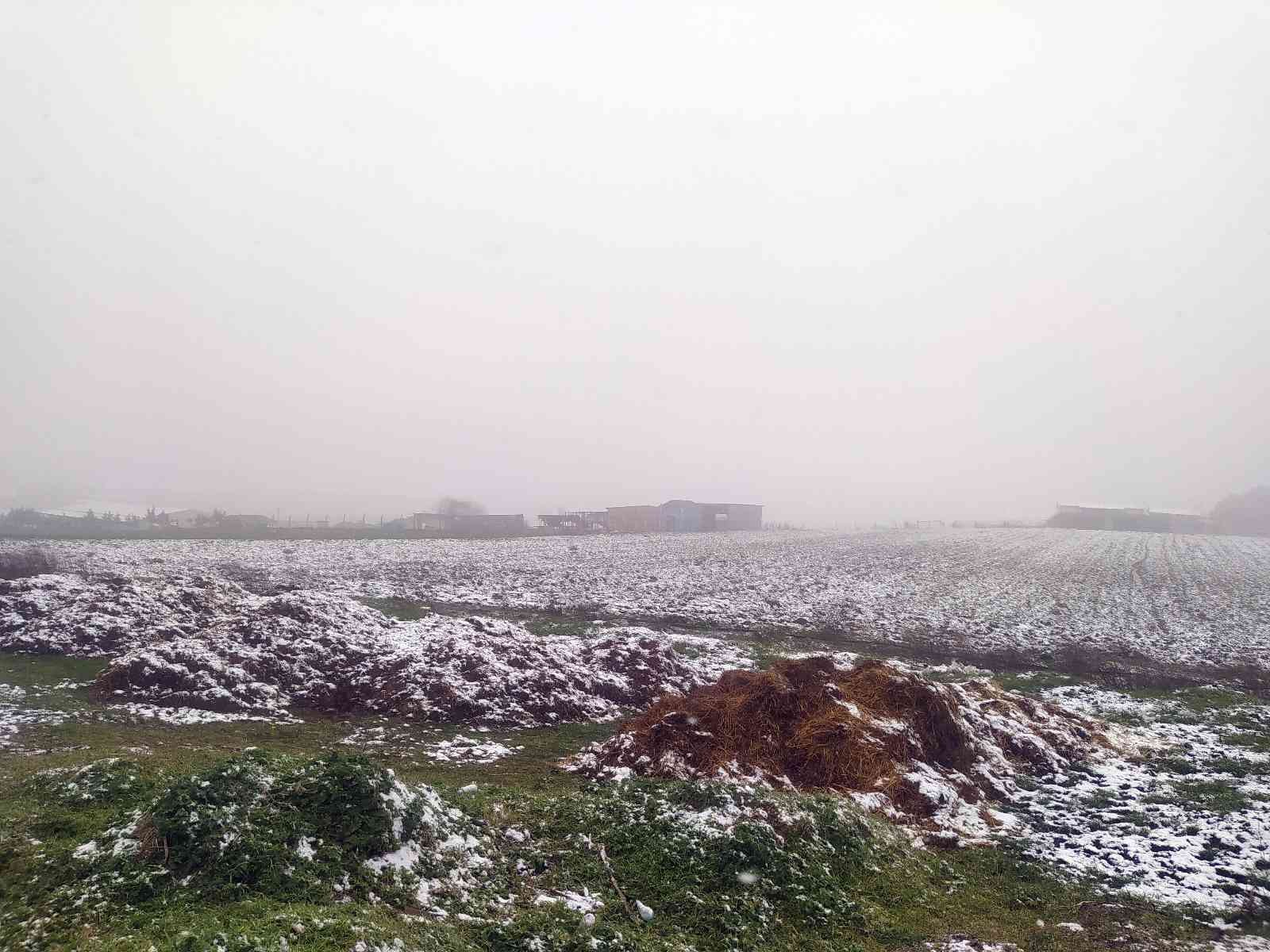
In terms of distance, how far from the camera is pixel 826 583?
36.0 meters

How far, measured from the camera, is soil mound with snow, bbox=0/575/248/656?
18.9 meters

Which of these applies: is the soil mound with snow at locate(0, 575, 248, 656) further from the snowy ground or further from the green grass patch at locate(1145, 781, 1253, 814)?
the green grass patch at locate(1145, 781, 1253, 814)

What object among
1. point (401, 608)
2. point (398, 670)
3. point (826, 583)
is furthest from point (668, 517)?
point (398, 670)

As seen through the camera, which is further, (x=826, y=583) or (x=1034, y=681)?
(x=826, y=583)

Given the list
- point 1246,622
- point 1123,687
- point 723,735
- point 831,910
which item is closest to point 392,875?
point 831,910

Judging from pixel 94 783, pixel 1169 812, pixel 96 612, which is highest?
pixel 96 612

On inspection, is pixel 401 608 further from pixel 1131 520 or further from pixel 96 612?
pixel 1131 520

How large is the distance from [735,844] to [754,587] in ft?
86.9

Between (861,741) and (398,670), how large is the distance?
429 inches

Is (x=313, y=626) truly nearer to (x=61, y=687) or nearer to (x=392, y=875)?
(x=61, y=687)

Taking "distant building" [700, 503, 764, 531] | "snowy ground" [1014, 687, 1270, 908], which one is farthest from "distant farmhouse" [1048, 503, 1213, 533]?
"snowy ground" [1014, 687, 1270, 908]

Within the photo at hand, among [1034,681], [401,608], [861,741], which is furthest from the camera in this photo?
[401,608]

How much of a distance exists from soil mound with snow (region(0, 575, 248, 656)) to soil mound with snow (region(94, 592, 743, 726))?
2699mm

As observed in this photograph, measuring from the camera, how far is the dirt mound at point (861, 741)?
11.4 m
